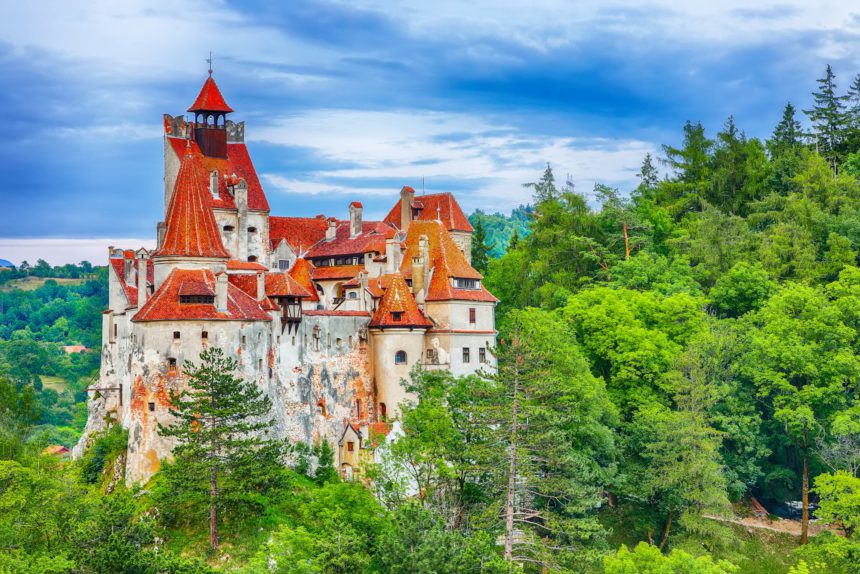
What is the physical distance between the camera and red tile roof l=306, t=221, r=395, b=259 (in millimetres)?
75562

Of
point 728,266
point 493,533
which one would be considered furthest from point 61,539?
point 728,266

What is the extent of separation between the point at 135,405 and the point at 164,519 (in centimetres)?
661

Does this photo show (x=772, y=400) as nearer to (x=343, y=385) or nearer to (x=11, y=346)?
(x=343, y=385)

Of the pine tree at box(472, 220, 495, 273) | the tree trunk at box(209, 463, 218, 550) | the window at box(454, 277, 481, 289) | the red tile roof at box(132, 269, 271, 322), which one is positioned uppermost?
the pine tree at box(472, 220, 495, 273)

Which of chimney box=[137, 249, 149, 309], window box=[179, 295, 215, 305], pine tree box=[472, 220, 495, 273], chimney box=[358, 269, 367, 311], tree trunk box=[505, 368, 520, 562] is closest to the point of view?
tree trunk box=[505, 368, 520, 562]

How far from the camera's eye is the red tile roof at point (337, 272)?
7494cm

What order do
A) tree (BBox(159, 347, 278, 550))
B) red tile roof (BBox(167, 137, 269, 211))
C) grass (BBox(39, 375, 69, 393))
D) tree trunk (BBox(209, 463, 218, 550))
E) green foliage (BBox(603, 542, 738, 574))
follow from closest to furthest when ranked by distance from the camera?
green foliage (BBox(603, 542, 738, 574))
tree trunk (BBox(209, 463, 218, 550))
tree (BBox(159, 347, 278, 550))
red tile roof (BBox(167, 137, 269, 211))
grass (BBox(39, 375, 69, 393))

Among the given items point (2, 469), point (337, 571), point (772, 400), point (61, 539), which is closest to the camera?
point (337, 571)

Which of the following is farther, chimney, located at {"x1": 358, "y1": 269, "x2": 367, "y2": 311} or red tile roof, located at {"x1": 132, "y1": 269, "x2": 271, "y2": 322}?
chimney, located at {"x1": 358, "y1": 269, "x2": 367, "y2": 311}

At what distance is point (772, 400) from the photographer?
2968 inches

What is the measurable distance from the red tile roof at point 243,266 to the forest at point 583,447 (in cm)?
1068

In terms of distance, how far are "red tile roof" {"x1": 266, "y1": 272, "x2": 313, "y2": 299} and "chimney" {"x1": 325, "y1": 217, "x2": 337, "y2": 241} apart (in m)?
10.9

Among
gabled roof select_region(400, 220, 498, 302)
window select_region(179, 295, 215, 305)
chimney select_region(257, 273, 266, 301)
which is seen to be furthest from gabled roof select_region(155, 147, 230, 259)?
gabled roof select_region(400, 220, 498, 302)

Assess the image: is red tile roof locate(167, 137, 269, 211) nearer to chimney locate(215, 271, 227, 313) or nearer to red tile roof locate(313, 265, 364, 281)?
red tile roof locate(313, 265, 364, 281)
